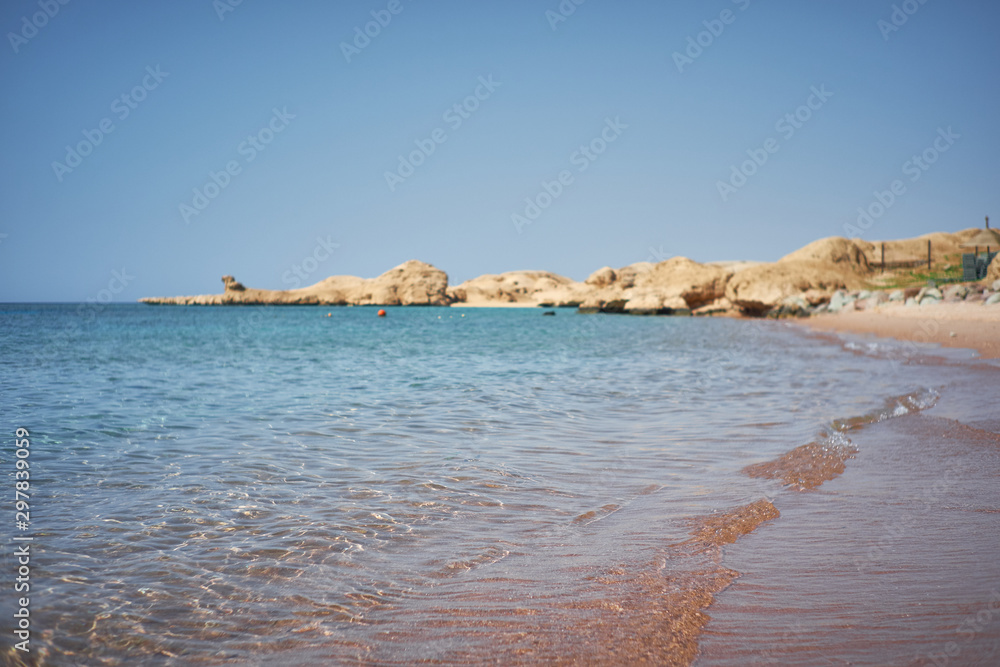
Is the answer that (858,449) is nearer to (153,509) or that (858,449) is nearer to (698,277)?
(153,509)

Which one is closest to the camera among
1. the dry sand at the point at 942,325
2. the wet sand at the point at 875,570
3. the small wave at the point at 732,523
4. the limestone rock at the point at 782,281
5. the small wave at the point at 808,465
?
the wet sand at the point at 875,570

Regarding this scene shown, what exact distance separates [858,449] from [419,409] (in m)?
5.67

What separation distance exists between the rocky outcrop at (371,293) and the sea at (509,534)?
154m

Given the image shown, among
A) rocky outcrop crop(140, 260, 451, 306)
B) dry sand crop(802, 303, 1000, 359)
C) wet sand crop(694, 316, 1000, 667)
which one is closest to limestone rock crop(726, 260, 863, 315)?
dry sand crop(802, 303, 1000, 359)

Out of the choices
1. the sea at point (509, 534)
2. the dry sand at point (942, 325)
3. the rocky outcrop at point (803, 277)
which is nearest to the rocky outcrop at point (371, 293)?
the rocky outcrop at point (803, 277)

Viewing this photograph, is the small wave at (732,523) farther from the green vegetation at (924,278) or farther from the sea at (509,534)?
the green vegetation at (924,278)

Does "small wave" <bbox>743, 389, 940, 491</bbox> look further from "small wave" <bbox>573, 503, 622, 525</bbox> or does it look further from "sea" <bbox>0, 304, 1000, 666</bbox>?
"small wave" <bbox>573, 503, 622, 525</bbox>

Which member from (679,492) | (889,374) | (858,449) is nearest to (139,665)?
(679,492)

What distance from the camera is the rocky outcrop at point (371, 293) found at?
161 meters

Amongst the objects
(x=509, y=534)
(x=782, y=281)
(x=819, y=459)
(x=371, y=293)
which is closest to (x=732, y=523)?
(x=509, y=534)

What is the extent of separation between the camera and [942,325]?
2289 cm

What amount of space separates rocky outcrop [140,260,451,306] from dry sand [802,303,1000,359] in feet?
440

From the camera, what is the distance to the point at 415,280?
16250 cm

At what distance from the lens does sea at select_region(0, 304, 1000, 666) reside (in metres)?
2.48
